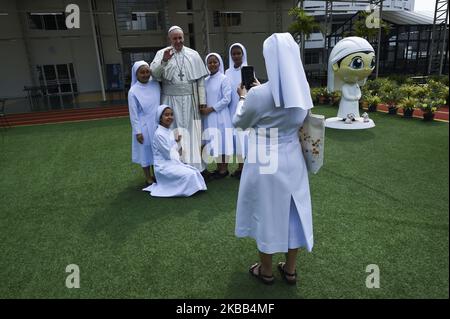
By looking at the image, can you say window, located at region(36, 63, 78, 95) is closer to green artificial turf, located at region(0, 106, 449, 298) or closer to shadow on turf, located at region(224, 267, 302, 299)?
green artificial turf, located at region(0, 106, 449, 298)

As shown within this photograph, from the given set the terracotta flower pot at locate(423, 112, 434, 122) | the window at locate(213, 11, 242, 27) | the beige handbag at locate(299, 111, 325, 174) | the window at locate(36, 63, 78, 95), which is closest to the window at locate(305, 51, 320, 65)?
the window at locate(213, 11, 242, 27)

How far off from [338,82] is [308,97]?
560cm

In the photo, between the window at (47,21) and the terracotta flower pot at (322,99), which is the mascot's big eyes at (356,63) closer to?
the terracotta flower pot at (322,99)

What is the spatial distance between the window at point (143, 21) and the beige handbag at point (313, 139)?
56.0 feet

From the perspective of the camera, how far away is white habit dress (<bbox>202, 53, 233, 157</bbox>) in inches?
172

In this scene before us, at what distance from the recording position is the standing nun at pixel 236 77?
14.0 feet

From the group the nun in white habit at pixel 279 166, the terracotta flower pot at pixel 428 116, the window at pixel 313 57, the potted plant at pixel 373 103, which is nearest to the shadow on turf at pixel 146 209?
the nun in white habit at pixel 279 166

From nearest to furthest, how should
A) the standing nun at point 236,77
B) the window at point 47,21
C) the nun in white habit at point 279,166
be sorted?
the nun in white habit at point 279,166 < the standing nun at point 236,77 < the window at point 47,21

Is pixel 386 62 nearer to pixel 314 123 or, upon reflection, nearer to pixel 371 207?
pixel 371 207

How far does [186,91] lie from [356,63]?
4.02 metres

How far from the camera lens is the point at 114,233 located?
327 cm

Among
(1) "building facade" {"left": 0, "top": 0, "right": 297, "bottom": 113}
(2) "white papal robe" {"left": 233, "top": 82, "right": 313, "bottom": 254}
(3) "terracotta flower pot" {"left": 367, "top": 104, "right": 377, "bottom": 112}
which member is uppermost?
(1) "building facade" {"left": 0, "top": 0, "right": 297, "bottom": 113}

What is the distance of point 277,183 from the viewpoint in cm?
210

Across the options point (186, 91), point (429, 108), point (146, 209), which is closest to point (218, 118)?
point (186, 91)
